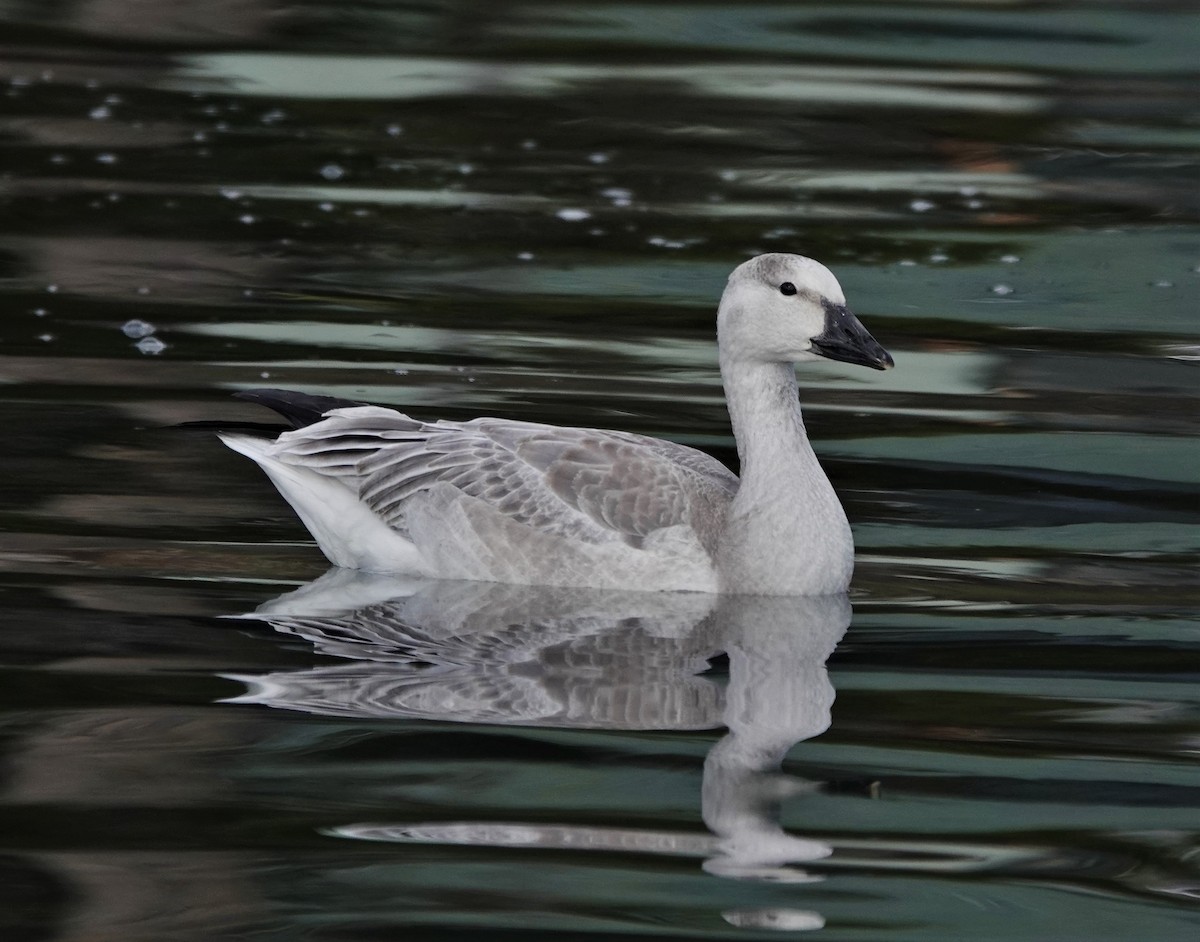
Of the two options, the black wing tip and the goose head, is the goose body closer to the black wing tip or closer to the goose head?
the goose head

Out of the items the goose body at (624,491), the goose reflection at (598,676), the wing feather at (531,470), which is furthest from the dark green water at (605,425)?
the wing feather at (531,470)

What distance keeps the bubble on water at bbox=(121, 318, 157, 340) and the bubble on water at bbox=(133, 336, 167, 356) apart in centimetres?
7

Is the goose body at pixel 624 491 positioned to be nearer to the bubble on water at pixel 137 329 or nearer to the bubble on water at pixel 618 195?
the bubble on water at pixel 137 329

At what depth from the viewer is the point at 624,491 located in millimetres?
8305

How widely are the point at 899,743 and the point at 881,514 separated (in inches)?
108

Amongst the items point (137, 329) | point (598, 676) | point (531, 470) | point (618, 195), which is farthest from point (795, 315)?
point (618, 195)

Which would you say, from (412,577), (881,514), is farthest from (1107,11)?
(412,577)

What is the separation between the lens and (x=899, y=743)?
6.61 m

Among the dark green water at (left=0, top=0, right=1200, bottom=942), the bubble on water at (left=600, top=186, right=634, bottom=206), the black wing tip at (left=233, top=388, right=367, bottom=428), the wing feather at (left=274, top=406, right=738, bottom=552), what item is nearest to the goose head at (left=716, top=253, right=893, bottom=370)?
the wing feather at (left=274, top=406, right=738, bottom=552)

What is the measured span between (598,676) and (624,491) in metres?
1.31

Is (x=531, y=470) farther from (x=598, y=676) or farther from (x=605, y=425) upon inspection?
(x=605, y=425)

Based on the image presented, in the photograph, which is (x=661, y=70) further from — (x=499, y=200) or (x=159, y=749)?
(x=159, y=749)

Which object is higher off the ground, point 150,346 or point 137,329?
point 137,329

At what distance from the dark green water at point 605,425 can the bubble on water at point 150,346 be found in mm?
34
